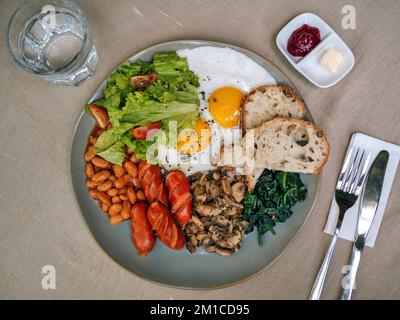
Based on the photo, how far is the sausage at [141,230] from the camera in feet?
6.37

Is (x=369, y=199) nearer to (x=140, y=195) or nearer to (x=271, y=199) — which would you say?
(x=271, y=199)

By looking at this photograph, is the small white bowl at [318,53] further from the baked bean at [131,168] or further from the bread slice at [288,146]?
the baked bean at [131,168]

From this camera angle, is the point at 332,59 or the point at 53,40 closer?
the point at 332,59

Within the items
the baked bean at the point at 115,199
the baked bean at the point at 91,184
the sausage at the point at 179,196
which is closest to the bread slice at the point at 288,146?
the sausage at the point at 179,196

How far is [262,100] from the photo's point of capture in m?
2.01

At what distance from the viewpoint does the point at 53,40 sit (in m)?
2.04

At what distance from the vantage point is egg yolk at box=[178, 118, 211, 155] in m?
2.00

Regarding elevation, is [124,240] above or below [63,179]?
below

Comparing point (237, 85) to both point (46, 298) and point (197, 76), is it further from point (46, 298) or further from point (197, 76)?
point (46, 298)

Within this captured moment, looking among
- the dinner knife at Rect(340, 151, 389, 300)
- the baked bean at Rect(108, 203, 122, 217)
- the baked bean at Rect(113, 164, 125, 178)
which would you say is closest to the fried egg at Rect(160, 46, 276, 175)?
the baked bean at Rect(113, 164, 125, 178)

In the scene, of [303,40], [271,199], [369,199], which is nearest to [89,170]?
[271,199]

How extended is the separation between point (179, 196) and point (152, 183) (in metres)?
0.15
